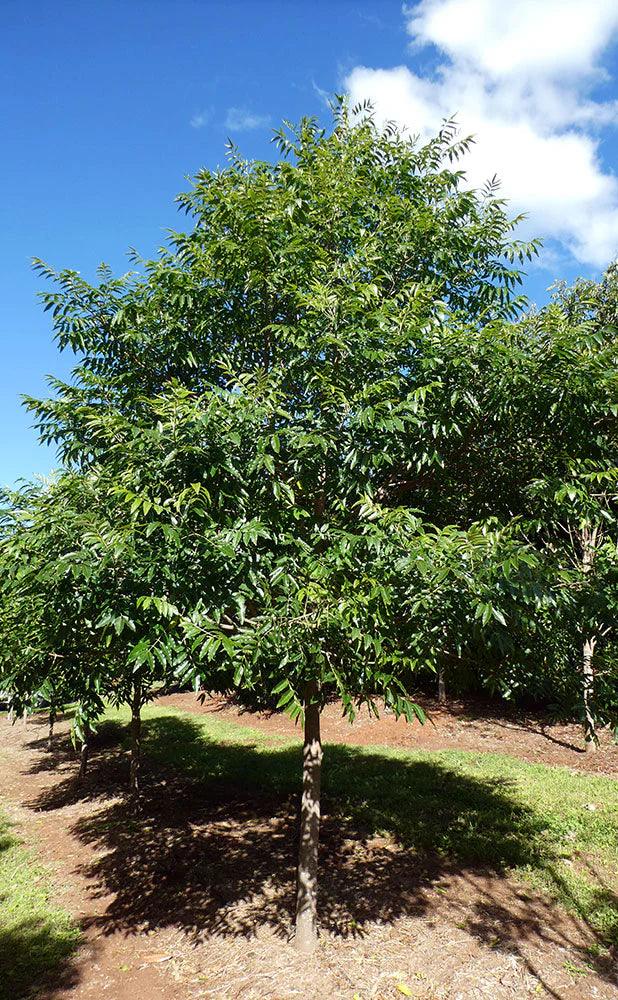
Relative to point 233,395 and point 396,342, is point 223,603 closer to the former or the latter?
point 233,395

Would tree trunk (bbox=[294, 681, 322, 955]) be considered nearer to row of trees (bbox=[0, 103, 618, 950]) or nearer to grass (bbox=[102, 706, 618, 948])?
row of trees (bbox=[0, 103, 618, 950])

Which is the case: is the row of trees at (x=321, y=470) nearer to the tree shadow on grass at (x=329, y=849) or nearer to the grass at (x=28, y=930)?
the tree shadow on grass at (x=329, y=849)

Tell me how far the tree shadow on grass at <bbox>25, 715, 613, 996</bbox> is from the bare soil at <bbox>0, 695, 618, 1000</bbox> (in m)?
0.03

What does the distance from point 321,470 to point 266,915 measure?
19.7ft

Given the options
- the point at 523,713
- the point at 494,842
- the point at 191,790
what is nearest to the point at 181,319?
the point at 494,842

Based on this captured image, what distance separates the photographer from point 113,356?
7145mm

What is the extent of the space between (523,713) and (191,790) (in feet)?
36.8

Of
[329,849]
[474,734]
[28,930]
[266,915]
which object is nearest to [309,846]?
[266,915]

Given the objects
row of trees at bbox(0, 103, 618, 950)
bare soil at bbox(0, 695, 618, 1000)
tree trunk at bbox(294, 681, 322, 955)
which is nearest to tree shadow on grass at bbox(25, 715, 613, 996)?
bare soil at bbox(0, 695, 618, 1000)

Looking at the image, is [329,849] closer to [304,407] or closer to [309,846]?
[309,846]

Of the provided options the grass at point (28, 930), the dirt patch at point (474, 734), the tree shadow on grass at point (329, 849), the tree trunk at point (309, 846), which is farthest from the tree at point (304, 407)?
the dirt patch at point (474, 734)

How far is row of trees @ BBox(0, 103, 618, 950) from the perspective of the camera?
4422mm

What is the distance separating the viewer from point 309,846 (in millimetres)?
6973

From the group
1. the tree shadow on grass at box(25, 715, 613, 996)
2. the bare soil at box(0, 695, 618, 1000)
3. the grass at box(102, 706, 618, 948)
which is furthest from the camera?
the grass at box(102, 706, 618, 948)
